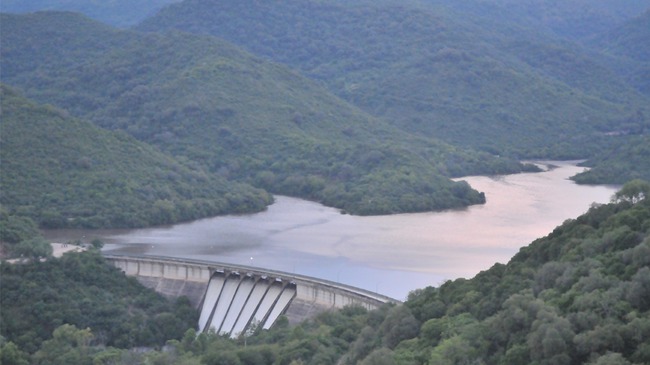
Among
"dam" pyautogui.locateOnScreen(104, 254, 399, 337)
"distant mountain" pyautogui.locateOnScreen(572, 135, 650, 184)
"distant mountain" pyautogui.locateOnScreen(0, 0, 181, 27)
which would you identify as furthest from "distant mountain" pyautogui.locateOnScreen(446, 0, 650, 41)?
"dam" pyautogui.locateOnScreen(104, 254, 399, 337)

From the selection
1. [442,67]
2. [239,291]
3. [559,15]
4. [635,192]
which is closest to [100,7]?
[559,15]

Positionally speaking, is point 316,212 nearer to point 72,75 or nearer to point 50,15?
point 72,75

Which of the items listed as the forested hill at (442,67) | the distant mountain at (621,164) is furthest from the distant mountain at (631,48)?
the distant mountain at (621,164)

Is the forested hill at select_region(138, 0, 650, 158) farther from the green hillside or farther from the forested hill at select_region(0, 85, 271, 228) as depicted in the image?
the green hillside

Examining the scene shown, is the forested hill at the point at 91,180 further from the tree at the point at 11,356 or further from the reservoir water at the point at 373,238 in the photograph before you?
the tree at the point at 11,356

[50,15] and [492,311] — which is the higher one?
[50,15]

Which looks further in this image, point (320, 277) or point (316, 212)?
point (316, 212)

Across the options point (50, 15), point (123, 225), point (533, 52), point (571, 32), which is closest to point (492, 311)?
point (123, 225)
